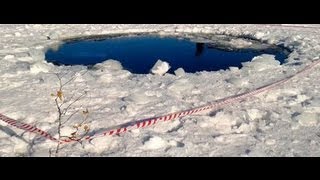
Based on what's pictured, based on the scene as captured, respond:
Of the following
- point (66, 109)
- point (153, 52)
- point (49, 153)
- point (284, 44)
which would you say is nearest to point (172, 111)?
point (66, 109)

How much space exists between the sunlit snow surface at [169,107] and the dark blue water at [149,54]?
1.92 feet

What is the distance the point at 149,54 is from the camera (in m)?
9.16

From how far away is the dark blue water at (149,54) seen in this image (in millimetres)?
8456

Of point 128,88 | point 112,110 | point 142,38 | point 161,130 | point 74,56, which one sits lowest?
point 161,130

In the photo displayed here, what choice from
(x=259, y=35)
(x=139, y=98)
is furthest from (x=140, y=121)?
(x=259, y=35)

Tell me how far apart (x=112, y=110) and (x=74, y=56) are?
367 centimetres

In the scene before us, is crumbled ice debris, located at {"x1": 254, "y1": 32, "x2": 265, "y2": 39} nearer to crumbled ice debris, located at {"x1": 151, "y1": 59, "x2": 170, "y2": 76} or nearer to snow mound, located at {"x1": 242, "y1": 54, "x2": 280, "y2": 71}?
snow mound, located at {"x1": 242, "y1": 54, "x2": 280, "y2": 71}

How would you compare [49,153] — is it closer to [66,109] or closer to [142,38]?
[66,109]

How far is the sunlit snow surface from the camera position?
193 inches

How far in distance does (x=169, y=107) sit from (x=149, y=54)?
3326 mm

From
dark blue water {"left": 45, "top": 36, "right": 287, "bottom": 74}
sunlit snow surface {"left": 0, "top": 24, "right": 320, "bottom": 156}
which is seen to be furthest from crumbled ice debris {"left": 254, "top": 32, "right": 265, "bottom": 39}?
sunlit snow surface {"left": 0, "top": 24, "right": 320, "bottom": 156}

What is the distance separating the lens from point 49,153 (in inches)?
187

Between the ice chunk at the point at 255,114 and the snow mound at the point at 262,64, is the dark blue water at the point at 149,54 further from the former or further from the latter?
the ice chunk at the point at 255,114

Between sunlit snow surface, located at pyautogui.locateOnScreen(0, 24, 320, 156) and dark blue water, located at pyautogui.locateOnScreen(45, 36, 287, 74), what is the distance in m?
0.59
